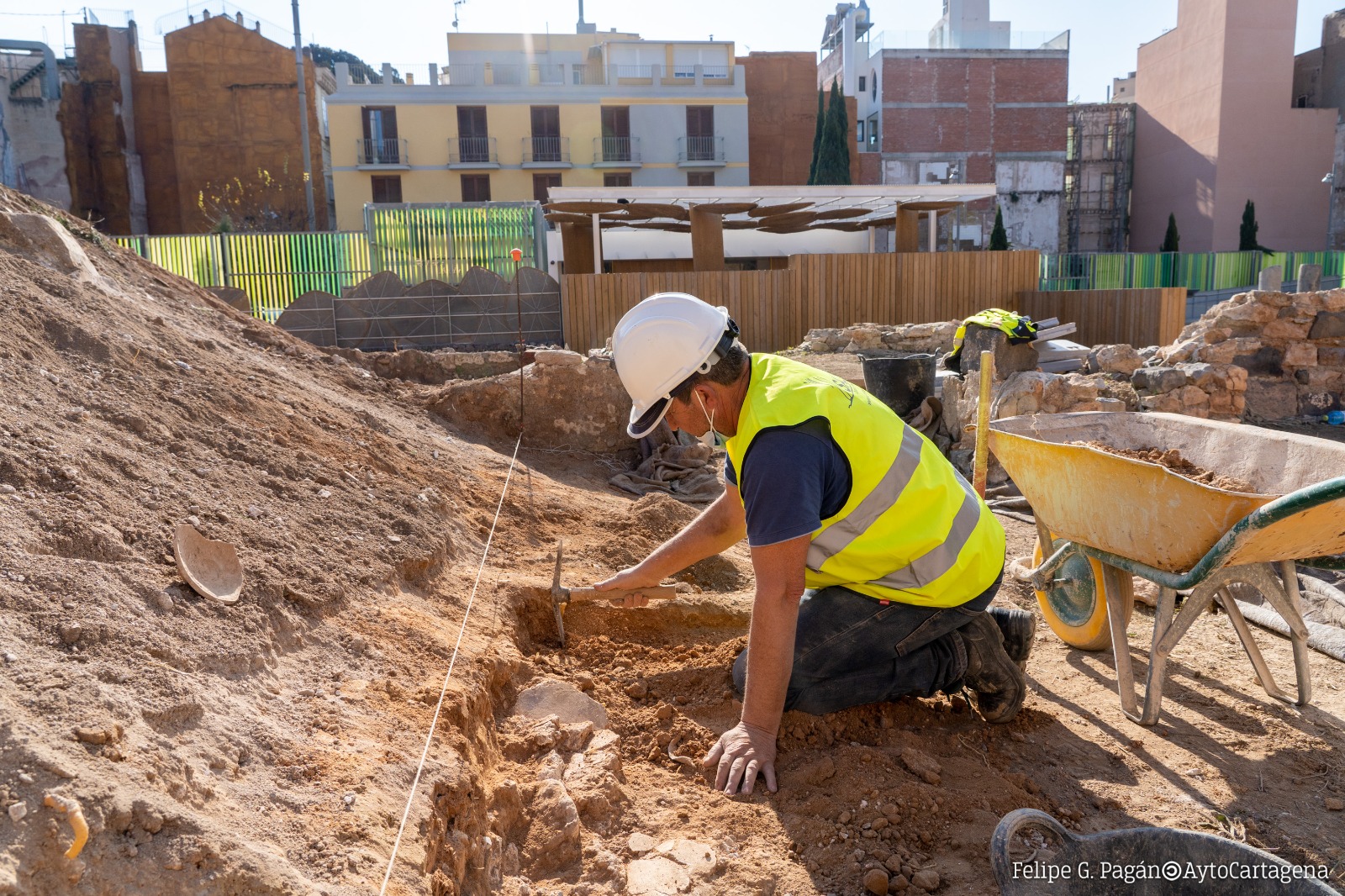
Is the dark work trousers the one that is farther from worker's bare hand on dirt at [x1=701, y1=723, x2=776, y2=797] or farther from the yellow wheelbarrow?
the yellow wheelbarrow

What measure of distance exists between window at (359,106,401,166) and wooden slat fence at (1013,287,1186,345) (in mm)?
22612

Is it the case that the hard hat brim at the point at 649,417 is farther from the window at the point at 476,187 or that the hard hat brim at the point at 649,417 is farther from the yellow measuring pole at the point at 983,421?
the window at the point at 476,187

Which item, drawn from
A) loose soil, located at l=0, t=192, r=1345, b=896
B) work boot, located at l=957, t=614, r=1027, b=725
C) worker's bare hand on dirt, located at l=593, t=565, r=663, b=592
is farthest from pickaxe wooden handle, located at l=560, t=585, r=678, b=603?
work boot, located at l=957, t=614, r=1027, b=725

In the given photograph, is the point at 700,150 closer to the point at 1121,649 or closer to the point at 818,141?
the point at 818,141

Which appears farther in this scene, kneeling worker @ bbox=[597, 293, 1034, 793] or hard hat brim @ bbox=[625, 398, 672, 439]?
hard hat brim @ bbox=[625, 398, 672, 439]

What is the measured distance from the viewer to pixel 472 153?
3186 centimetres

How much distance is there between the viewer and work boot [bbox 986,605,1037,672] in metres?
3.09

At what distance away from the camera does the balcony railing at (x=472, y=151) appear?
3155cm

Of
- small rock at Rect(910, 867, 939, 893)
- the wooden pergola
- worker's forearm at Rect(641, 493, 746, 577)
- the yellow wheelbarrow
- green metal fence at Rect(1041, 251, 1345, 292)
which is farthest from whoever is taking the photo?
green metal fence at Rect(1041, 251, 1345, 292)

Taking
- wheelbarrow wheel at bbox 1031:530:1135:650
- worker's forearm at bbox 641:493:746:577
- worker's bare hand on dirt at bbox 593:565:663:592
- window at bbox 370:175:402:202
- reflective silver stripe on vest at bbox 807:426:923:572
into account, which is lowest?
wheelbarrow wheel at bbox 1031:530:1135:650

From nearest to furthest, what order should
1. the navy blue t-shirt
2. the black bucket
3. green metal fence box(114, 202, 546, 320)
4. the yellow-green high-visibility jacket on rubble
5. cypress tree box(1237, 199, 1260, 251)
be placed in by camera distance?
the navy blue t-shirt → the yellow-green high-visibility jacket on rubble → the black bucket → green metal fence box(114, 202, 546, 320) → cypress tree box(1237, 199, 1260, 251)

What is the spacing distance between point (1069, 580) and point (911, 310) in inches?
538

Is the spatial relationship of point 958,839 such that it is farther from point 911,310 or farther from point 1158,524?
point 911,310

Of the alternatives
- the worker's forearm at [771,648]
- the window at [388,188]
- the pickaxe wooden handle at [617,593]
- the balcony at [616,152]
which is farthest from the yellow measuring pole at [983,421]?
the window at [388,188]
